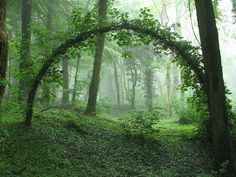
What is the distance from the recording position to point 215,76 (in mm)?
7668

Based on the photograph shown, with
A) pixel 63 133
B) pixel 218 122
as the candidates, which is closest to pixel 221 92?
pixel 218 122

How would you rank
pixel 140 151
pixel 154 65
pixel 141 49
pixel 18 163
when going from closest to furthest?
pixel 18 163, pixel 140 151, pixel 154 65, pixel 141 49

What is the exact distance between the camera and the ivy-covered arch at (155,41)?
8602 millimetres

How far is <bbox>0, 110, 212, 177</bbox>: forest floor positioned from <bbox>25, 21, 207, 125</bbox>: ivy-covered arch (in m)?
0.98

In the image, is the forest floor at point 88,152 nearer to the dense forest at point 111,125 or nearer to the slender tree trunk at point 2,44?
the dense forest at point 111,125

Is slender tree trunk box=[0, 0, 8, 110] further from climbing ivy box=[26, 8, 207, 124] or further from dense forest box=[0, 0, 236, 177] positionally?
climbing ivy box=[26, 8, 207, 124]

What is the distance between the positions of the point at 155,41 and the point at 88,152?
3.61 meters

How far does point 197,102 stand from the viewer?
Result: 9523 mm

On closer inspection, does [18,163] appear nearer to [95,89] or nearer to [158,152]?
[158,152]

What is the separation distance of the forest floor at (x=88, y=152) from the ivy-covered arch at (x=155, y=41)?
0.98 m

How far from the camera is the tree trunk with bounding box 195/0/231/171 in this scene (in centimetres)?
762

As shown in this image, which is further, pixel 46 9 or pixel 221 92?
pixel 46 9

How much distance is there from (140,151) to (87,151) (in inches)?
60.1

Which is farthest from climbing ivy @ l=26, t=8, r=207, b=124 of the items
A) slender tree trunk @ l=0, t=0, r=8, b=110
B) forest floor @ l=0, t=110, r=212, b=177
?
slender tree trunk @ l=0, t=0, r=8, b=110
